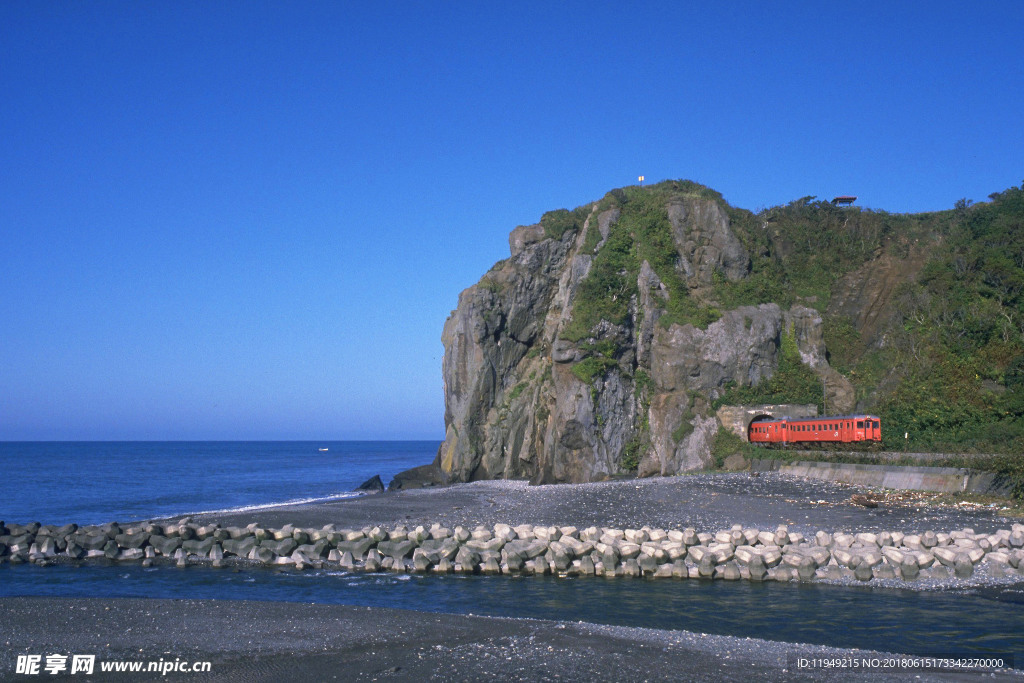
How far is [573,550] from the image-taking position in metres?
16.8

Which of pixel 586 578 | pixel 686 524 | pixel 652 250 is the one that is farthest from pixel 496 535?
pixel 652 250

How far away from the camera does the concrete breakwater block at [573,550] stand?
1511 cm

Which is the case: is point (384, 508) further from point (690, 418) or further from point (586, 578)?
point (690, 418)

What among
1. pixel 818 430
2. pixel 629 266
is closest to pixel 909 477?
pixel 818 430

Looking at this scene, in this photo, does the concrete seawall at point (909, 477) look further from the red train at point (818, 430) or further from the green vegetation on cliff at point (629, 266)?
the green vegetation on cliff at point (629, 266)

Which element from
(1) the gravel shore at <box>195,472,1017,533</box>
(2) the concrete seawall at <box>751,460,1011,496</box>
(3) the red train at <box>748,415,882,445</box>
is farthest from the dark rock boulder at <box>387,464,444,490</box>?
(2) the concrete seawall at <box>751,460,1011,496</box>

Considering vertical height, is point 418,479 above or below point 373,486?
above

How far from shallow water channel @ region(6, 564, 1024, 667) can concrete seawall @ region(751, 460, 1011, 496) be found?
10.1 metres

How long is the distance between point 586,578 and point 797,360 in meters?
27.6

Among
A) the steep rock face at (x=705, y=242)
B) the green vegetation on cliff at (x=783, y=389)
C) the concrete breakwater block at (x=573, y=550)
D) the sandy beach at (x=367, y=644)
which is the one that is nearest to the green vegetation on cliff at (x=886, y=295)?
the green vegetation on cliff at (x=783, y=389)

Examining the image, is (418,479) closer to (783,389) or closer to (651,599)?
(783,389)

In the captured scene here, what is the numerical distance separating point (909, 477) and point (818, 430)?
8.37 metres

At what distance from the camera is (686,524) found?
66.9 feet

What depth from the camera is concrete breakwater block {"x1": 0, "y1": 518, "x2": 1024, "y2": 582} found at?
15109 mm
